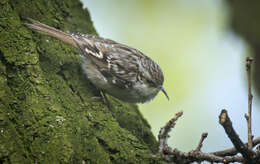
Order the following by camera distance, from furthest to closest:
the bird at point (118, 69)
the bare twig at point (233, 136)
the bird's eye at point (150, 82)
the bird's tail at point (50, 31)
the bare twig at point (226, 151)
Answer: the bird's eye at point (150, 82) < the bird at point (118, 69) < the bird's tail at point (50, 31) < the bare twig at point (226, 151) < the bare twig at point (233, 136)

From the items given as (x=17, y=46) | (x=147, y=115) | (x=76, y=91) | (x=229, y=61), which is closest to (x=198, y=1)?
(x=229, y=61)

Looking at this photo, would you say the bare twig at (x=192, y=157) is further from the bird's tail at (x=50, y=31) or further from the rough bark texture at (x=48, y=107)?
the bird's tail at (x=50, y=31)

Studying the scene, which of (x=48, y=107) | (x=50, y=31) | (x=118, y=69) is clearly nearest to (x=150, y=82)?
→ (x=118, y=69)

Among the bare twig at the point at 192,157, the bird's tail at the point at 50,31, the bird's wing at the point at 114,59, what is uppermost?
the bird's tail at the point at 50,31

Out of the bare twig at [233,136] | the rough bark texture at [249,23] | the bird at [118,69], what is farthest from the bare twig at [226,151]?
the rough bark texture at [249,23]

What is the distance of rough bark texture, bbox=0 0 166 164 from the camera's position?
1.73 m

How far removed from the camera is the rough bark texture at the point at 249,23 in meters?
3.54

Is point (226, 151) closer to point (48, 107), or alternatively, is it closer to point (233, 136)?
point (233, 136)

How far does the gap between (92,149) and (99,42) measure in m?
1.44

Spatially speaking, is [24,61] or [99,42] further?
[99,42]

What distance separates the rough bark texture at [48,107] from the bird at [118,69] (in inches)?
8.5

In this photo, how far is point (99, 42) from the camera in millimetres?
3160

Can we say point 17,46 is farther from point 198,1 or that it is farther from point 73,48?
point 198,1

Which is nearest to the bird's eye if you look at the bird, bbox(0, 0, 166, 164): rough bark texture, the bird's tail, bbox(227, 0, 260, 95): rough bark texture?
the bird
